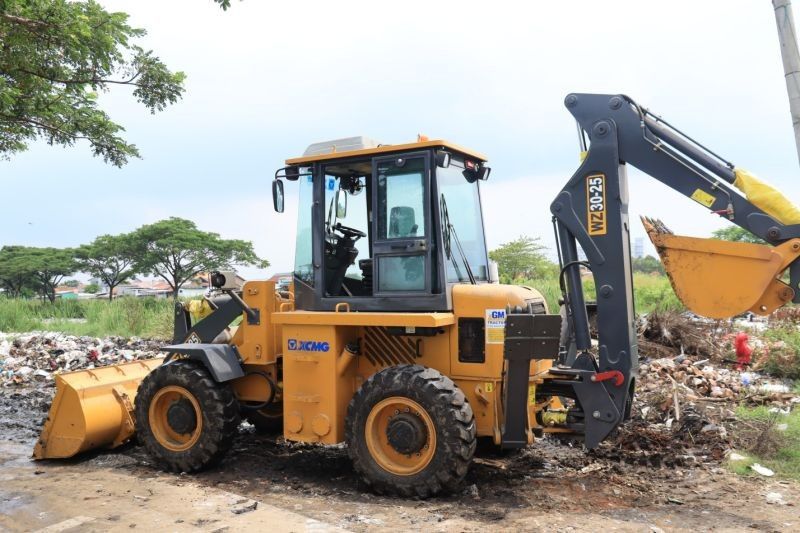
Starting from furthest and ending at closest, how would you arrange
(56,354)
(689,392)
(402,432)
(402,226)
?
(56,354)
(689,392)
(402,226)
(402,432)

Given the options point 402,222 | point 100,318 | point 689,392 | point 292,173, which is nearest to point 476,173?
point 402,222

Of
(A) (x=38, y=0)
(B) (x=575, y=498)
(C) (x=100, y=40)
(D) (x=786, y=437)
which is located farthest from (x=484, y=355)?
(C) (x=100, y=40)

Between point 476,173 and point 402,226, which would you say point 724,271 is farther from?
point 402,226

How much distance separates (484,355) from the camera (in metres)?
5.50

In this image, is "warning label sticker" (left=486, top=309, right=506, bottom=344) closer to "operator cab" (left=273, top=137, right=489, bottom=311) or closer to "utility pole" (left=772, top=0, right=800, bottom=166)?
"operator cab" (left=273, top=137, right=489, bottom=311)

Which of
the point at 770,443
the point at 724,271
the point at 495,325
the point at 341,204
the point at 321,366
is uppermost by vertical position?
the point at 341,204

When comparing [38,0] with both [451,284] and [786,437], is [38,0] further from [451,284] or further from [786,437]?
[786,437]

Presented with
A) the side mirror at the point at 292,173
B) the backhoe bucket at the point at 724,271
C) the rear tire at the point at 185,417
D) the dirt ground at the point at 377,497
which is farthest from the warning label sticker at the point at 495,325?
the rear tire at the point at 185,417

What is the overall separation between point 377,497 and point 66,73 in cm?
676

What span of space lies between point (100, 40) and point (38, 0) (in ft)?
5.32

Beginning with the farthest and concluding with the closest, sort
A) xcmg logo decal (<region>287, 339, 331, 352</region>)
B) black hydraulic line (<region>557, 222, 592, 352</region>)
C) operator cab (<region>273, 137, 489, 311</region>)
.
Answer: xcmg logo decal (<region>287, 339, 331, 352</region>) → black hydraulic line (<region>557, 222, 592, 352</region>) → operator cab (<region>273, 137, 489, 311</region>)

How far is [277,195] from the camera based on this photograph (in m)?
6.07

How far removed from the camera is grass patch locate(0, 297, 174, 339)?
18.6 metres

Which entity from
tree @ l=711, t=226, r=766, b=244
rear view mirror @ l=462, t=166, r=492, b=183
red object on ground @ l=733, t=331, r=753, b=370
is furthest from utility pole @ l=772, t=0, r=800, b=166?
red object on ground @ l=733, t=331, r=753, b=370
